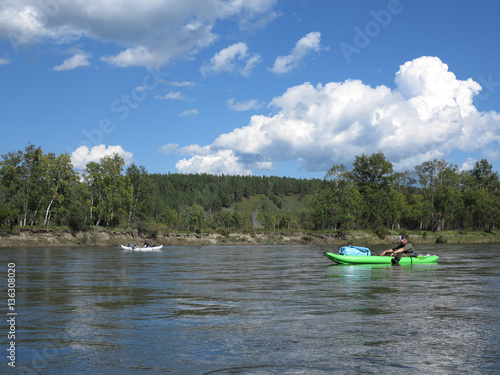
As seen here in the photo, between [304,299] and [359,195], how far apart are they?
10853 centimetres

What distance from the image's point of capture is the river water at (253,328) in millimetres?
10133

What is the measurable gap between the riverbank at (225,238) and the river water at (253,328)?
226 feet

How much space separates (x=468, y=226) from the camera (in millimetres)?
137875

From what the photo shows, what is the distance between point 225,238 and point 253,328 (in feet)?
322

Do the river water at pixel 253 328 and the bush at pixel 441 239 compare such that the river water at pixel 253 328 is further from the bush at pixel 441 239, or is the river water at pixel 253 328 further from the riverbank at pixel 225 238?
the bush at pixel 441 239

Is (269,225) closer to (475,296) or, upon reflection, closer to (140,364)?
(475,296)

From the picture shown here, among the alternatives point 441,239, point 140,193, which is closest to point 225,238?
point 140,193

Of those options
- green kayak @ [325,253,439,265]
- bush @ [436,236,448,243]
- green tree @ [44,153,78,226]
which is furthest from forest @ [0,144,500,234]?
green kayak @ [325,253,439,265]

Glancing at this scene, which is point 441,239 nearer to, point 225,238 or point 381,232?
point 381,232

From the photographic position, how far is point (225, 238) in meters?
111

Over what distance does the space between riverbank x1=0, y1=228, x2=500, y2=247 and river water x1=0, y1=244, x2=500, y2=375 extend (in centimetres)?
6880

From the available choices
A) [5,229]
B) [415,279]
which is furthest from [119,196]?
[415,279]
